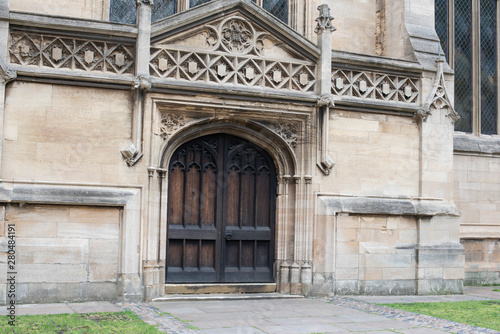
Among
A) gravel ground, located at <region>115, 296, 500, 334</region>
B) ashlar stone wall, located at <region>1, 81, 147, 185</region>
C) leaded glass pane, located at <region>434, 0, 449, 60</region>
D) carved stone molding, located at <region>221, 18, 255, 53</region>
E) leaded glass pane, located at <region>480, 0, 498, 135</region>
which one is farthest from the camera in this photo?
leaded glass pane, located at <region>480, 0, 498, 135</region>

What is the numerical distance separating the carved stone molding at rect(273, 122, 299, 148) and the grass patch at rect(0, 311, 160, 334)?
13.6 feet

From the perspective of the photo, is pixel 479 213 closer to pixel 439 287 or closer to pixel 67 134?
pixel 439 287

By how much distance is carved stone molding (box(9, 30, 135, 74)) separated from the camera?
29.6 ft

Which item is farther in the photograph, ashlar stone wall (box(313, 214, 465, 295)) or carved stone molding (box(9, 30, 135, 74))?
ashlar stone wall (box(313, 214, 465, 295))

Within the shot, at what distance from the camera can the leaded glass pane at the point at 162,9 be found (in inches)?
464

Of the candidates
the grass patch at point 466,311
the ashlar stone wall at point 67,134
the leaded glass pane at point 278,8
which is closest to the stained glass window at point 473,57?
the leaded glass pane at point 278,8

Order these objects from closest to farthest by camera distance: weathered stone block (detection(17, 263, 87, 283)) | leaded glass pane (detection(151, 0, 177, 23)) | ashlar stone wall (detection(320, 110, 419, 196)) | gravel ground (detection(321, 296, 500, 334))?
gravel ground (detection(321, 296, 500, 334)) < weathered stone block (detection(17, 263, 87, 283)) < ashlar stone wall (detection(320, 110, 419, 196)) < leaded glass pane (detection(151, 0, 177, 23))

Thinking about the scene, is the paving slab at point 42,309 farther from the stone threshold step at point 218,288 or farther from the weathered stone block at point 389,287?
the weathered stone block at point 389,287

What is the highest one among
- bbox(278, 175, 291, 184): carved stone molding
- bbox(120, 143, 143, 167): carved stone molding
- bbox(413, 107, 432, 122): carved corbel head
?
bbox(413, 107, 432, 122): carved corbel head

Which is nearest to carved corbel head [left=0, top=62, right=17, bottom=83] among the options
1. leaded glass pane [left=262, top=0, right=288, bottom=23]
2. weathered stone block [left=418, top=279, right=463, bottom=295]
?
leaded glass pane [left=262, top=0, right=288, bottom=23]

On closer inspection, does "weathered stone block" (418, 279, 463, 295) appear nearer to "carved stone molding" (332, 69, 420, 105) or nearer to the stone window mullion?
"carved stone molding" (332, 69, 420, 105)

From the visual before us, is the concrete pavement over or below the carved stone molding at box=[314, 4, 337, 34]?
below

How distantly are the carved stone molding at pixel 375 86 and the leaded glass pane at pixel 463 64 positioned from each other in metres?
3.11

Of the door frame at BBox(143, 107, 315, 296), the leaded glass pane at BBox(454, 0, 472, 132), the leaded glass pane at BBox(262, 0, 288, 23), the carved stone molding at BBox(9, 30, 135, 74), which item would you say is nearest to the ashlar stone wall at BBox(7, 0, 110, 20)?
the carved stone molding at BBox(9, 30, 135, 74)
